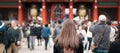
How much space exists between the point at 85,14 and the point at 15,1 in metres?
6.71

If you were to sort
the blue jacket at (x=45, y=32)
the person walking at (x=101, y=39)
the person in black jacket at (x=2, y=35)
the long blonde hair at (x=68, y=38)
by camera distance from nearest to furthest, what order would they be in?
1. the long blonde hair at (x=68, y=38)
2. the person walking at (x=101, y=39)
3. the person in black jacket at (x=2, y=35)
4. the blue jacket at (x=45, y=32)

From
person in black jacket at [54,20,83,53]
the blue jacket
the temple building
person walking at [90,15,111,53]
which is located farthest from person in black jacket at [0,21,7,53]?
the temple building

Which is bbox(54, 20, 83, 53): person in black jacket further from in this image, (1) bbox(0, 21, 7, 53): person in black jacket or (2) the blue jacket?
(2) the blue jacket

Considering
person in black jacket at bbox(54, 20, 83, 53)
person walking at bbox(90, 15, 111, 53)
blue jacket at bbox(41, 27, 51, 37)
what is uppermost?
person in black jacket at bbox(54, 20, 83, 53)

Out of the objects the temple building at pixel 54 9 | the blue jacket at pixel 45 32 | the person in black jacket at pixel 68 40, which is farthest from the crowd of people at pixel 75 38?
the temple building at pixel 54 9

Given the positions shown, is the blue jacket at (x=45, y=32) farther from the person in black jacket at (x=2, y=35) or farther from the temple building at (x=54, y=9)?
the temple building at (x=54, y=9)

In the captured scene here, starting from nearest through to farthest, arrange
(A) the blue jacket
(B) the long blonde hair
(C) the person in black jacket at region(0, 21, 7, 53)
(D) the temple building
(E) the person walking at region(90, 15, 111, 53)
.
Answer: (B) the long blonde hair, (E) the person walking at region(90, 15, 111, 53), (C) the person in black jacket at region(0, 21, 7, 53), (A) the blue jacket, (D) the temple building

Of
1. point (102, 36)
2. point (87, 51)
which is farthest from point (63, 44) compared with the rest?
point (87, 51)

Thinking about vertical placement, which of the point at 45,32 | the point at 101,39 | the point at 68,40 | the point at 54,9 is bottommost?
the point at 45,32

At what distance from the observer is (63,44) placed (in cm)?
736

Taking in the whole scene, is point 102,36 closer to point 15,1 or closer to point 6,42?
point 6,42

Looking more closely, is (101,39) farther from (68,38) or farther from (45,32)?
(45,32)

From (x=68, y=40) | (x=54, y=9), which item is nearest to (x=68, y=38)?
(x=68, y=40)

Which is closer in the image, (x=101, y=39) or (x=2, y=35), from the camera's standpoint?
(x=101, y=39)
